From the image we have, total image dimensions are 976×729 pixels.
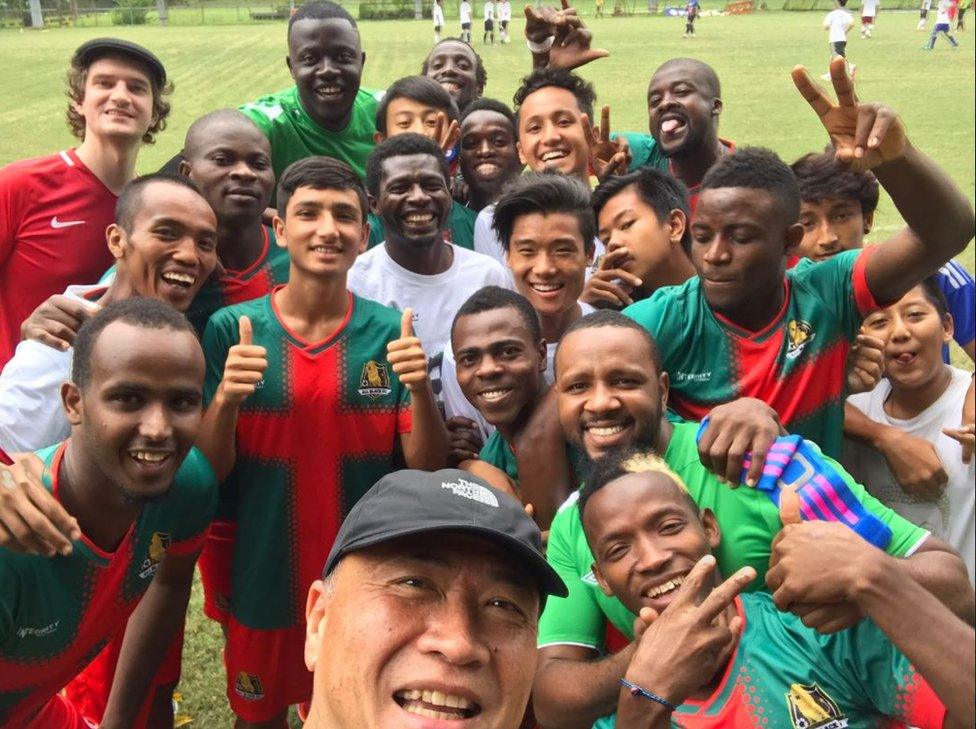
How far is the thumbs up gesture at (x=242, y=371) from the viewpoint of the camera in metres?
3.49

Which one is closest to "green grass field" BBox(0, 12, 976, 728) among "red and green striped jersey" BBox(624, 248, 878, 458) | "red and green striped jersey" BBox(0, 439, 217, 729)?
"red and green striped jersey" BBox(624, 248, 878, 458)

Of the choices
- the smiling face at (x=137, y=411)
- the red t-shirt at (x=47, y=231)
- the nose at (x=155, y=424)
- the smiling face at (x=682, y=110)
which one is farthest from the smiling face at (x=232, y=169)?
the smiling face at (x=682, y=110)

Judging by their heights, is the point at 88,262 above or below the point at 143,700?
above

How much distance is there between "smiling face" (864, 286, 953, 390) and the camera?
13.1 feet

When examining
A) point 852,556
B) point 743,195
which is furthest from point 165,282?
point 852,556

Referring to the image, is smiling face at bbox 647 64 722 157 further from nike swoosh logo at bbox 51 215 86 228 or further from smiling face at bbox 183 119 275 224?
nike swoosh logo at bbox 51 215 86 228

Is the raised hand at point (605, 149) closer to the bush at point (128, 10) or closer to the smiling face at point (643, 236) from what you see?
the smiling face at point (643, 236)

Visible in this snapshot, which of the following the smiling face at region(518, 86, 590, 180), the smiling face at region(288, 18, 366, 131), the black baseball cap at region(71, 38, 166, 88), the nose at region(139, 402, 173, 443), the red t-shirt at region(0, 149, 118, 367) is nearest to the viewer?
the nose at region(139, 402, 173, 443)

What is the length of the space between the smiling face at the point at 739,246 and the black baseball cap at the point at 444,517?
5.85ft

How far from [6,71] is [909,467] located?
25.0m

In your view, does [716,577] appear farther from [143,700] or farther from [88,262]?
[88,262]

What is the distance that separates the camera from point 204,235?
396cm

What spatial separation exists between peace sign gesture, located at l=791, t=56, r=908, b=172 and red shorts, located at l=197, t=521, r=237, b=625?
8.91ft

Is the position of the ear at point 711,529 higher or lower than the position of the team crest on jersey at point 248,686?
higher
